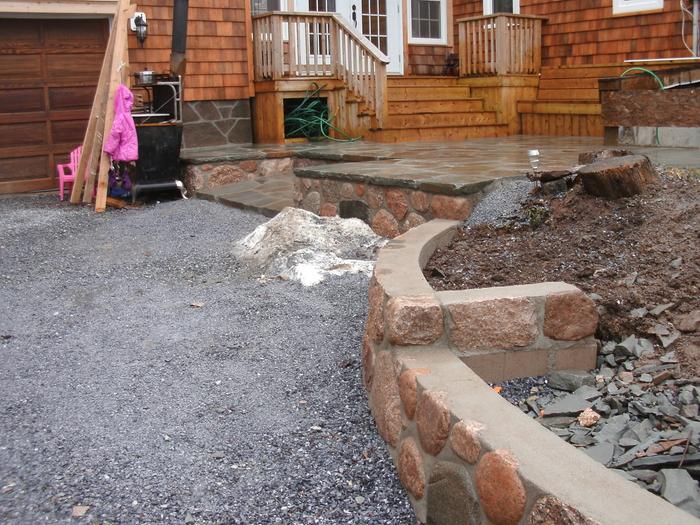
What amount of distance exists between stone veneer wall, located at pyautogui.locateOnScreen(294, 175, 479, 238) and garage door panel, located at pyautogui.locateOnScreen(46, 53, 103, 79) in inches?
159

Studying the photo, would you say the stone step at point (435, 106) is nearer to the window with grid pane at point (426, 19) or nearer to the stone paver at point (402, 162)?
the stone paver at point (402, 162)

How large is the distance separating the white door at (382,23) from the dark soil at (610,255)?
8.83m

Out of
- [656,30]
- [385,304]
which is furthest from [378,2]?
[385,304]

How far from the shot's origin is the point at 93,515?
235 centimetres

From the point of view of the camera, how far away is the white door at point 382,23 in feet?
41.0

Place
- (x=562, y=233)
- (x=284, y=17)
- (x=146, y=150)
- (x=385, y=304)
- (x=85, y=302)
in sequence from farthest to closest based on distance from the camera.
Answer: (x=284, y=17), (x=146, y=150), (x=85, y=302), (x=562, y=233), (x=385, y=304)

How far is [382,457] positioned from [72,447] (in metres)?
1.07

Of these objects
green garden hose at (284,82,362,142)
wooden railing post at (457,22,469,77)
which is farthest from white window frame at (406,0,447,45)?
green garden hose at (284,82,362,142)

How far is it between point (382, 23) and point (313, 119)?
339 cm

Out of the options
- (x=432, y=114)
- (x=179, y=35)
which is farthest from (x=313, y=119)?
(x=179, y=35)

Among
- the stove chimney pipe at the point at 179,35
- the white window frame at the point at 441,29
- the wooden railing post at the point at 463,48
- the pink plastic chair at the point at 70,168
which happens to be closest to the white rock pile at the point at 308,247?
the pink plastic chair at the point at 70,168

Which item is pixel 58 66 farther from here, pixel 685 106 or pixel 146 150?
pixel 685 106

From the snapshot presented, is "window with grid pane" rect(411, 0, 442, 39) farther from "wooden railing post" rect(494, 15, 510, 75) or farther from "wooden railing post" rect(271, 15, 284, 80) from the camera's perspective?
"wooden railing post" rect(271, 15, 284, 80)

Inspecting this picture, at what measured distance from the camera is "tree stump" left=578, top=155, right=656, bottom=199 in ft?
12.9
